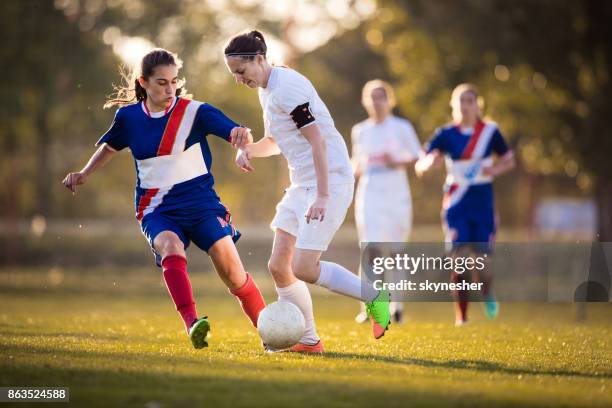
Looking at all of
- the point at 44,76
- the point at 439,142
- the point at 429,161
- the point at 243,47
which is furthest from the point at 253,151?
the point at 44,76

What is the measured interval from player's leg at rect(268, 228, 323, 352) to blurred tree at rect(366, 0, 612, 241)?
48.8 feet

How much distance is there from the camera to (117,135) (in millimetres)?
7738

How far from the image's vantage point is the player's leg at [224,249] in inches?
294

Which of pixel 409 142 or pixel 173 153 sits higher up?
pixel 409 142

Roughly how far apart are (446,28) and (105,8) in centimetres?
1172

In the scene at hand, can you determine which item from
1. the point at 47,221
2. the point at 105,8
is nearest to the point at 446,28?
the point at 105,8

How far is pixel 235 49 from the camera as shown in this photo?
7246 millimetres

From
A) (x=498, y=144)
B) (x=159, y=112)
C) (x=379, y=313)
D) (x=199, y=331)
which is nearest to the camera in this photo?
(x=199, y=331)

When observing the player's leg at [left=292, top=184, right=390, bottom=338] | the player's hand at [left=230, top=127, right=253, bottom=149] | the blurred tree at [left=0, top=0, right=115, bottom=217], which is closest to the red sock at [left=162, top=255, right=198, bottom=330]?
the player's leg at [left=292, top=184, right=390, bottom=338]

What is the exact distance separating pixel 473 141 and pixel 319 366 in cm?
560

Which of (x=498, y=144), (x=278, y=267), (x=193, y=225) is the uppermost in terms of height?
(x=498, y=144)

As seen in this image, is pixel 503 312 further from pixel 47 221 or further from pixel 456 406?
pixel 47 221

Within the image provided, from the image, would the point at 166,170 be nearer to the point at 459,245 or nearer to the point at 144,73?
the point at 144,73

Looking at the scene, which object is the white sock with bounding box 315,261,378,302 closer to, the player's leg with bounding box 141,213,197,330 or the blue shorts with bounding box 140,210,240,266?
the blue shorts with bounding box 140,210,240,266
